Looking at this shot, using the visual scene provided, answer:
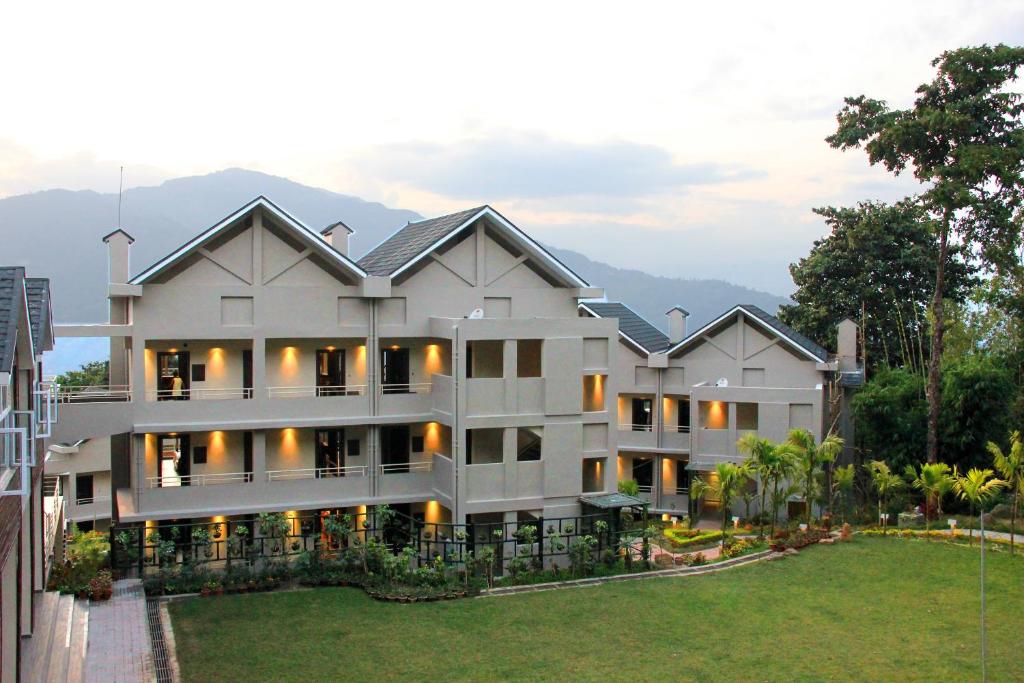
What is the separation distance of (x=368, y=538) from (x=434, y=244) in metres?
8.28

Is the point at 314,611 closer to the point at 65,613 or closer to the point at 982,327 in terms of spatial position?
the point at 65,613

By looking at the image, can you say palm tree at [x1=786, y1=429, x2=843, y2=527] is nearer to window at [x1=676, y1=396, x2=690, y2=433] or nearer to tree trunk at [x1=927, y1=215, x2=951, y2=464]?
tree trunk at [x1=927, y1=215, x2=951, y2=464]

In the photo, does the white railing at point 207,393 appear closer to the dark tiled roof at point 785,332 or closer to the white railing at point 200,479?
the white railing at point 200,479

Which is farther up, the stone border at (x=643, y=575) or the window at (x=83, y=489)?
the window at (x=83, y=489)

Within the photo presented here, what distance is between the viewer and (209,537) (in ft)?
77.0

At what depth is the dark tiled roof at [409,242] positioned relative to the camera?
90.2 feet

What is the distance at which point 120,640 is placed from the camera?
60.4 ft

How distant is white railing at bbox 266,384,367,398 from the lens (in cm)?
2681

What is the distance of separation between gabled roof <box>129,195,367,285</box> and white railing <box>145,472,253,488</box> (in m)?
5.34

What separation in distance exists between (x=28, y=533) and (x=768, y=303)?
600 ft

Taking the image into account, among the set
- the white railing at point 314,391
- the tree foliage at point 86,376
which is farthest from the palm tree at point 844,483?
the tree foliage at point 86,376

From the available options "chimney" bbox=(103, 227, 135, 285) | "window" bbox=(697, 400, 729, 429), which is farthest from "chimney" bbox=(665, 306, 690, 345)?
"chimney" bbox=(103, 227, 135, 285)

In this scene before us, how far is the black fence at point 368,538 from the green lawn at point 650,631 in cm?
173

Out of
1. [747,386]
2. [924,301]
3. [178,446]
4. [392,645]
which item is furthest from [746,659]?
[924,301]
